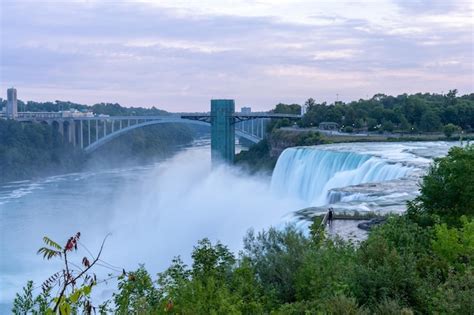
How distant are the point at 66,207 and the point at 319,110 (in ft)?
57.0

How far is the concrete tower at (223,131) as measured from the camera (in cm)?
3625

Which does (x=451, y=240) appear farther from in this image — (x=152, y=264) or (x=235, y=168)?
(x=235, y=168)

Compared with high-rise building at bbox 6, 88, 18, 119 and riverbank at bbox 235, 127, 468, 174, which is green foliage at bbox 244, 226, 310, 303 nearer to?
riverbank at bbox 235, 127, 468, 174

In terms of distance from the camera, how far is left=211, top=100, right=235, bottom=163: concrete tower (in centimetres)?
3625

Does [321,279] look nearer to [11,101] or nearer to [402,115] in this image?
[402,115]

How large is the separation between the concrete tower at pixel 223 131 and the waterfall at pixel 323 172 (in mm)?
12703

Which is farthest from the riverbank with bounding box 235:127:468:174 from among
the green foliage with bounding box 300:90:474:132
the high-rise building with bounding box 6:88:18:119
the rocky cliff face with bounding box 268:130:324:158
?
the high-rise building with bounding box 6:88:18:119

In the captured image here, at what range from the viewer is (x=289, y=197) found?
807 inches

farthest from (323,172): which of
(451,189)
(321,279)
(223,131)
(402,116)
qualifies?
(223,131)

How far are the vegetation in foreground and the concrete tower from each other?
28.3 metres

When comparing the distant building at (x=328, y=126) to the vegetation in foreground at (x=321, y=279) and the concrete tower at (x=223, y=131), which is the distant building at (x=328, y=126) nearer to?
the concrete tower at (x=223, y=131)

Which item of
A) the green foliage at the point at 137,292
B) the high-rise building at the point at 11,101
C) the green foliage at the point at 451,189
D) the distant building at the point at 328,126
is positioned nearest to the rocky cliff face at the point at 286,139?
the distant building at the point at 328,126

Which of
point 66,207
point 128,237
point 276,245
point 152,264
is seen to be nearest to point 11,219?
point 66,207

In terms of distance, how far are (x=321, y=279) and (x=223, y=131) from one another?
30539 millimetres
